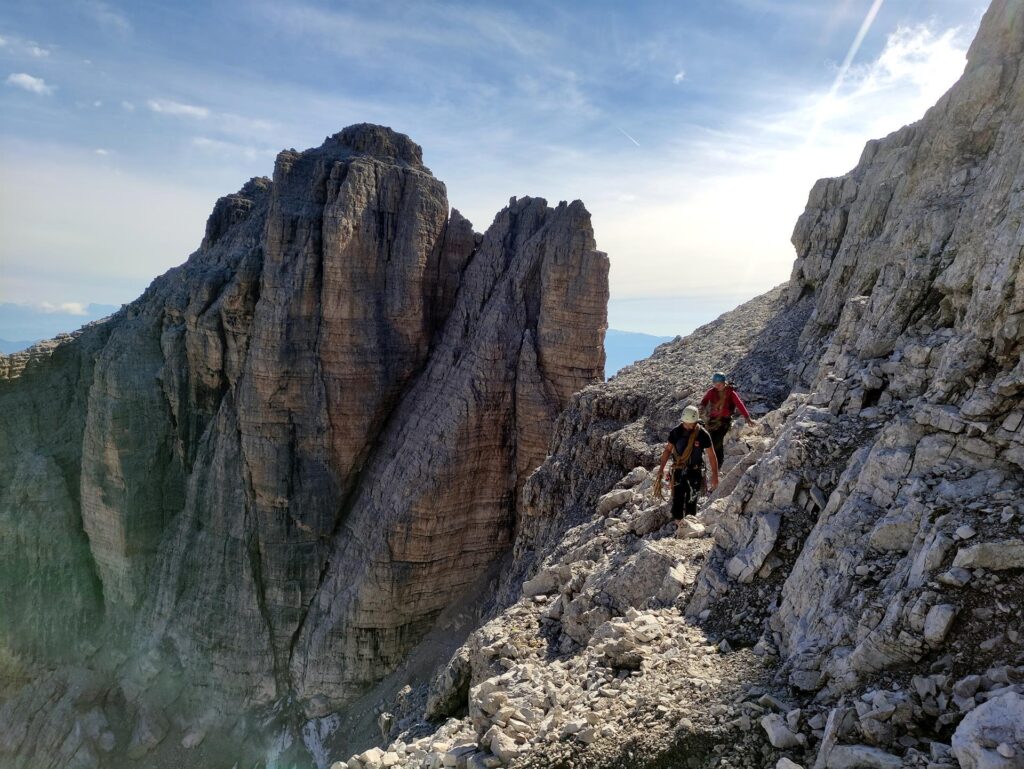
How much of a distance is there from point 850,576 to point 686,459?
3913 mm

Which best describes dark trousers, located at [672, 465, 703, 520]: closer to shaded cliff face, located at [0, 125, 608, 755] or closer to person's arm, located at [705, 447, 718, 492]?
person's arm, located at [705, 447, 718, 492]

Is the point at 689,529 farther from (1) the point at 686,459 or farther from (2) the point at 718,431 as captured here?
(2) the point at 718,431

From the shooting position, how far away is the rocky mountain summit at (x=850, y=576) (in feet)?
16.5

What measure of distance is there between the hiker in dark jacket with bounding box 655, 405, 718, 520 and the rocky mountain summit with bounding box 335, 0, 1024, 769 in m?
0.42

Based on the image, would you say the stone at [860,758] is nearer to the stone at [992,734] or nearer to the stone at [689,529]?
the stone at [992,734]

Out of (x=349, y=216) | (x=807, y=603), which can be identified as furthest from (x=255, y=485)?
(x=807, y=603)

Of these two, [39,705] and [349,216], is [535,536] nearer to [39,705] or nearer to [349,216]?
[349,216]

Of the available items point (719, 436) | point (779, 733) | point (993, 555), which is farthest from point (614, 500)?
point (993, 555)

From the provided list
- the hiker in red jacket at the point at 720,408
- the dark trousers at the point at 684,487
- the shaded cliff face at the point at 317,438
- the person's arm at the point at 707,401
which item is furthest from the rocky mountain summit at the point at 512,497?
the person's arm at the point at 707,401

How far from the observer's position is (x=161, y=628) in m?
29.4

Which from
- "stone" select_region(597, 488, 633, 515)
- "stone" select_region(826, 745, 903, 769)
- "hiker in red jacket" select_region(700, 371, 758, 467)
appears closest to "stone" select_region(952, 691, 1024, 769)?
"stone" select_region(826, 745, 903, 769)

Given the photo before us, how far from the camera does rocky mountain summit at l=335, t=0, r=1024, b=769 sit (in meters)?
5.04

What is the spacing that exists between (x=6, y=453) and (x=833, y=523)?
4076cm

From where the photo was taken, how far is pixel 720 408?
1141cm
